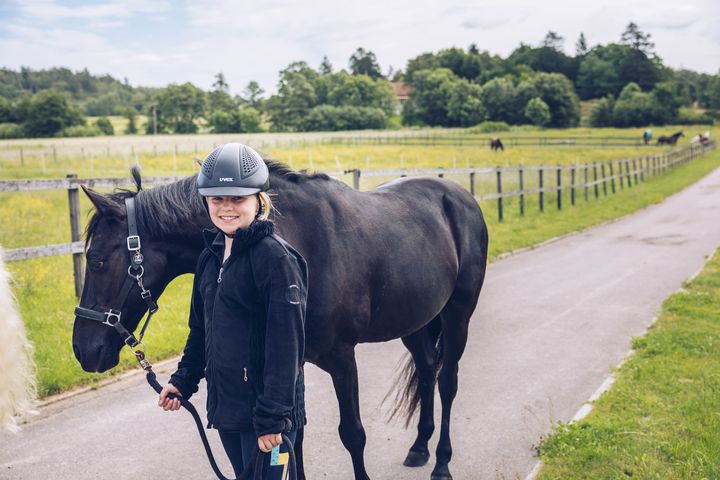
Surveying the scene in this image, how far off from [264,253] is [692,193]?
2550 centimetres

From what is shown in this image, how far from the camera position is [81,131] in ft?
220

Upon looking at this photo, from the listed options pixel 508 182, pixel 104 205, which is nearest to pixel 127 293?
pixel 104 205

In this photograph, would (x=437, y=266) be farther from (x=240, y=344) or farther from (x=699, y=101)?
(x=699, y=101)

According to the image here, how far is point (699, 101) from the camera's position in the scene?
14125cm

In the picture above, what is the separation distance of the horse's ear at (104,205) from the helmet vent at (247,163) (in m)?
0.84

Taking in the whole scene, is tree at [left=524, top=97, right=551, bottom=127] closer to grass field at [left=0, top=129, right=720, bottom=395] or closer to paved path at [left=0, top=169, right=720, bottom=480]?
grass field at [left=0, top=129, right=720, bottom=395]

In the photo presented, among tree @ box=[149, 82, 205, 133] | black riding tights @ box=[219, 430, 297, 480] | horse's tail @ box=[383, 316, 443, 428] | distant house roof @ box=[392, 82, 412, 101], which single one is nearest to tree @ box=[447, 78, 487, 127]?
tree @ box=[149, 82, 205, 133]

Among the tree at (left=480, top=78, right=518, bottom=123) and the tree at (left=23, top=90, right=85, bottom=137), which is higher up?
the tree at (left=480, top=78, right=518, bottom=123)

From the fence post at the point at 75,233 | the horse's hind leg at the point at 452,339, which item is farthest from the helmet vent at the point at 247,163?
the fence post at the point at 75,233

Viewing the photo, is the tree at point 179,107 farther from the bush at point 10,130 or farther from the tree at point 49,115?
the bush at point 10,130

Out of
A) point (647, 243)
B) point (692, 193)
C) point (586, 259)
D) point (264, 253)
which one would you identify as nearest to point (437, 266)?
point (264, 253)

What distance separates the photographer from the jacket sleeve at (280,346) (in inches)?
83.8

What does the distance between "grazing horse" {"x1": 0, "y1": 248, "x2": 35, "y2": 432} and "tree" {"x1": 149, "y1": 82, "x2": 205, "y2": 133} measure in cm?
9081

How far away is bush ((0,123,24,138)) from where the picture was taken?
4664 cm
